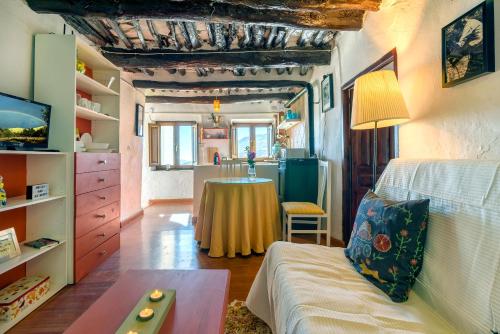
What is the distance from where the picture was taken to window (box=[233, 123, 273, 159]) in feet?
20.2

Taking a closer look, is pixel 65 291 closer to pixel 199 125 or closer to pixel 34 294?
pixel 34 294

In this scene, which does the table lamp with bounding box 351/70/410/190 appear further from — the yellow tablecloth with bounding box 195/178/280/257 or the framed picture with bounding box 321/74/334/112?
the framed picture with bounding box 321/74/334/112

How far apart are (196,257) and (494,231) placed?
7.64ft

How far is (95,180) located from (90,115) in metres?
0.76

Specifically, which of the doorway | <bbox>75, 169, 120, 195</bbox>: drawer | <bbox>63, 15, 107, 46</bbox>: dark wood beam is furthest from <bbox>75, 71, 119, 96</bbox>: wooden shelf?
the doorway

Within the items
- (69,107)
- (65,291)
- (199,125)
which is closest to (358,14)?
(69,107)

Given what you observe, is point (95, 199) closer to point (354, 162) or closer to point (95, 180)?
point (95, 180)

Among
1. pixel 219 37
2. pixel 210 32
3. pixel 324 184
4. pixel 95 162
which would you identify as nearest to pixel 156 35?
pixel 210 32

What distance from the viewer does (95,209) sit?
230cm

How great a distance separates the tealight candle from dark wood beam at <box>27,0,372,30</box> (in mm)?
2205

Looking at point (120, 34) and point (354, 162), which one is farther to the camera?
point (120, 34)

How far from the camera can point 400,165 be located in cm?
141

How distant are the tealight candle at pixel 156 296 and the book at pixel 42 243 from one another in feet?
4.55

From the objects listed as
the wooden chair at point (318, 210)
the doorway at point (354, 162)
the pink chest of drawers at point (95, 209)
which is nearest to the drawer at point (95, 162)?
the pink chest of drawers at point (95, 209)
